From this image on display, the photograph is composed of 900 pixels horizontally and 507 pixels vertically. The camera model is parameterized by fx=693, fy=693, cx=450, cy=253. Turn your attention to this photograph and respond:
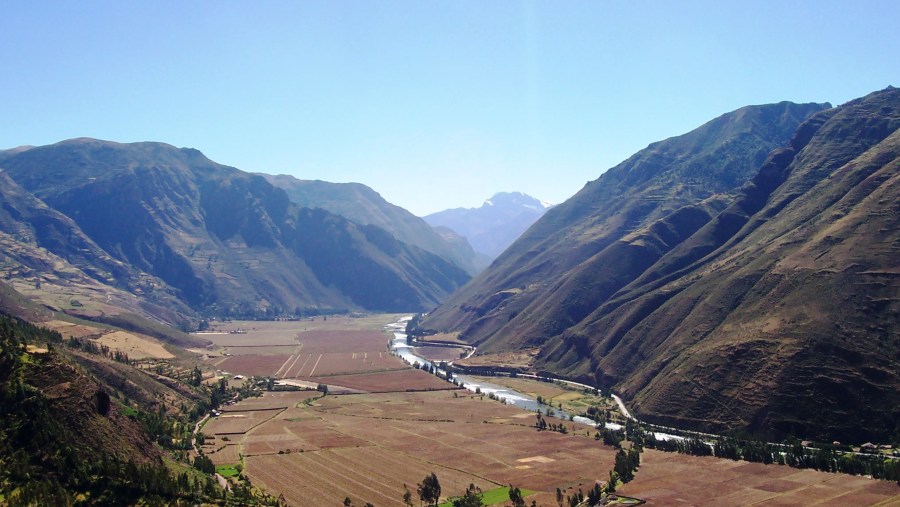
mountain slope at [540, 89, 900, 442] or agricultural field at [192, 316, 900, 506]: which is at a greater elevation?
mountain slope at [540, 89, 900, 442]

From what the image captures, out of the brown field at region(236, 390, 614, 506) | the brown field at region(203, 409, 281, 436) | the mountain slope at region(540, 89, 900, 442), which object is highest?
the mountain slope at region(540, 89, 900, 442)

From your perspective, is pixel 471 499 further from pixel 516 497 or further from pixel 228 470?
pixel 228 470

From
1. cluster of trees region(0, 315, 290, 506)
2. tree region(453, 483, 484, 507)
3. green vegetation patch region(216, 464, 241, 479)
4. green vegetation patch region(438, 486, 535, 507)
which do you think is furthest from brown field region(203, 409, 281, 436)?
green vegetation patch region(438, 486, 535, 507)

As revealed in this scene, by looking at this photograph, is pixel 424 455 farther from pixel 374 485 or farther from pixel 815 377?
pixel 815 377

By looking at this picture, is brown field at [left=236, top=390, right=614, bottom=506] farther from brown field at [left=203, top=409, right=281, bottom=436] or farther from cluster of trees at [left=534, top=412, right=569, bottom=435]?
brown field at [left=203, top=409, right=281, bottom=436]

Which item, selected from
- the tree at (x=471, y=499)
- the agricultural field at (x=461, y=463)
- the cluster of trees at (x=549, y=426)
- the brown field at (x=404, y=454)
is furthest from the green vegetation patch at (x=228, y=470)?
the cluster of trees at (x=549, y=426)

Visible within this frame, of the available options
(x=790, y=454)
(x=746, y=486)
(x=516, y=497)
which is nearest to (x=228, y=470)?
(x=516, y=497)

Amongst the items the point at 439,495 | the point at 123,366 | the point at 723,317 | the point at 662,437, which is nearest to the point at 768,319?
the point at 723,317

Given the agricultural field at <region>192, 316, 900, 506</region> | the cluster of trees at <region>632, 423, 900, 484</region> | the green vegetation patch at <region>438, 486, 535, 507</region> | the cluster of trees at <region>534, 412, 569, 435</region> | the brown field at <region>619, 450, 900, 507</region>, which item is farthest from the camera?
the cluster of trees at <region>534, 412, 569, 435</region>
